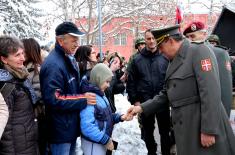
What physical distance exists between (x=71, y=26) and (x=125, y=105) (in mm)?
9216

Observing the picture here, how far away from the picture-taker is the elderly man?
12.2 ft

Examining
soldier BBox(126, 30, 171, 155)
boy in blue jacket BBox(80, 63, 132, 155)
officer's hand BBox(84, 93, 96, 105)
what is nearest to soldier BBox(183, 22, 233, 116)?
soldier BBox(126, 30, 171, 155)

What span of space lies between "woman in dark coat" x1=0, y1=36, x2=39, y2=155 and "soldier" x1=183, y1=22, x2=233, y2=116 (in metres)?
2.49

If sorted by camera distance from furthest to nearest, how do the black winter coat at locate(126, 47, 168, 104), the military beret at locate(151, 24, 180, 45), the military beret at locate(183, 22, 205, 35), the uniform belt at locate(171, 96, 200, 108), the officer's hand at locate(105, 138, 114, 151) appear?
1. the black winter coat at locate(126, 47, 168, 104)
2. the military beret at locate(183, 22, 205, 35)
3. the officer's hand at locate(105, 138, 114, 151)
4. the military beret at locate(151, 24, 180, 45)
5. the uniform belt at locate(171, 96, 200, 108)

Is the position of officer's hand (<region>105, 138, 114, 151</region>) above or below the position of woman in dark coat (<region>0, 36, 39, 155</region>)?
below

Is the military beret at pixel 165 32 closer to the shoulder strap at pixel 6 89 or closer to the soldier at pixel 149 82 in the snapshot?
the shoulder strap at pixel 6 89

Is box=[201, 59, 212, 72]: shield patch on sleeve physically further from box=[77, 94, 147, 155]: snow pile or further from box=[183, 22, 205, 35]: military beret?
box=[77, 94, 147, 155]: snow pile

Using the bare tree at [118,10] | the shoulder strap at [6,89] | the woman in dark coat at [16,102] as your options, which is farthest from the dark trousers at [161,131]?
the bare tree at [118,10]

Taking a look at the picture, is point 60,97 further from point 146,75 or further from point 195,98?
point 146,75

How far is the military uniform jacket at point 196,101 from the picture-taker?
371 cm

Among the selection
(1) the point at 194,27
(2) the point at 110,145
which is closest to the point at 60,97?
(2) the point at 110,145

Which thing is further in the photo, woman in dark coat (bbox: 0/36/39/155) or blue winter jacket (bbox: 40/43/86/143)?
blue winter jacket (bbox: 40/43/86/143)

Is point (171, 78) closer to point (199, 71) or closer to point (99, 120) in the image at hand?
point (199, 71)

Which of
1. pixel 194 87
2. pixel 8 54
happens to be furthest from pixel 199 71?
pixel 8 54
